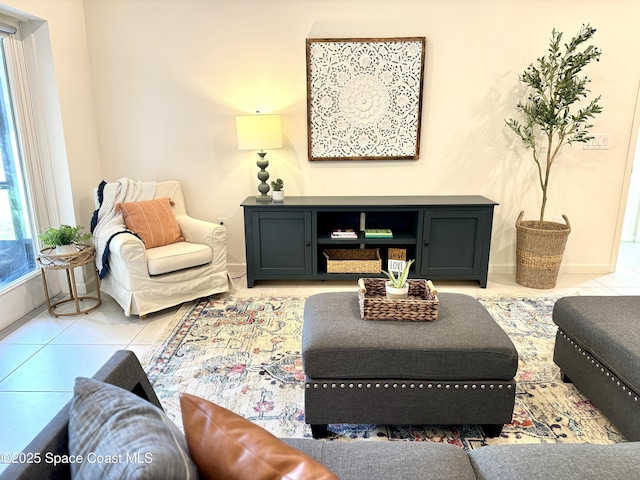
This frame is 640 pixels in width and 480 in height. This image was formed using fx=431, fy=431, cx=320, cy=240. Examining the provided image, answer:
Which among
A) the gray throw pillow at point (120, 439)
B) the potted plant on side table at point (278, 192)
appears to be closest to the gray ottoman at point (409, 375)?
the gray throw pillow at point (120, 439)

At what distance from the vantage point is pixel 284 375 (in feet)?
7.84

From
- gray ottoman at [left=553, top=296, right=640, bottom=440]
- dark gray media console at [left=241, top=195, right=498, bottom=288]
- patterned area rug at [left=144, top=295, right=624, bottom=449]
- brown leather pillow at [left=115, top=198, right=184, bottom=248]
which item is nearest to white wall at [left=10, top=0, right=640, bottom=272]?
dark gray media console at [left=241, top=195, right=498, bottom=288]

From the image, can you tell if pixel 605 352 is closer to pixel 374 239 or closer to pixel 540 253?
pixel 540 253

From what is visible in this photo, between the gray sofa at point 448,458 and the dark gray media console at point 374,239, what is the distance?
7.99 ft

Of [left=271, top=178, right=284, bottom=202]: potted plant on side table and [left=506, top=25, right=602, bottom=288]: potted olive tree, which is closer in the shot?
[left=506, top=25, right=602, bottom=288]: potted olive tree

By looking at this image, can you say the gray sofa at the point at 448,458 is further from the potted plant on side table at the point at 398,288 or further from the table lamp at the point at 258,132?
the table lamp at the point at 258,132

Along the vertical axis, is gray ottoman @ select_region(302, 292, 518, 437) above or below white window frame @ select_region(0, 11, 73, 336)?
below

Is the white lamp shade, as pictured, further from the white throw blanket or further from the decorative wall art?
the white throw blanket

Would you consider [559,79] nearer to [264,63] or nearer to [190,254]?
[264,63]

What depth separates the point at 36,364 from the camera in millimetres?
2514

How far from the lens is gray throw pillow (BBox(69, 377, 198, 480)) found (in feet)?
2.35

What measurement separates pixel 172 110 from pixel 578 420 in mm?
3679

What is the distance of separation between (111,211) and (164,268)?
29.2 inches

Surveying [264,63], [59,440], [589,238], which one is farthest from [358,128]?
[59,440]
